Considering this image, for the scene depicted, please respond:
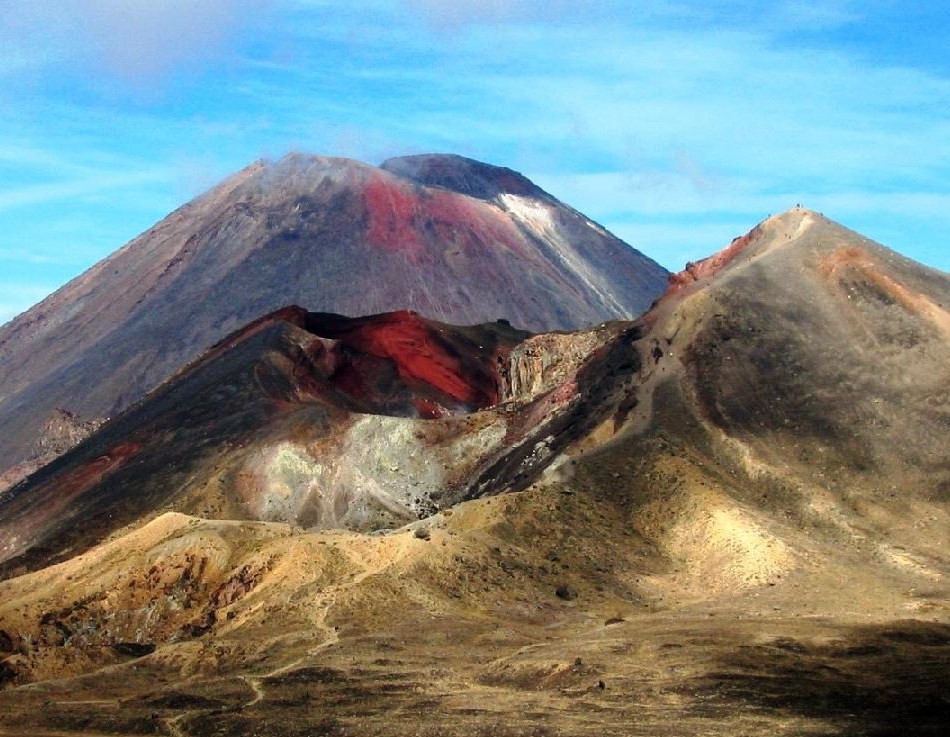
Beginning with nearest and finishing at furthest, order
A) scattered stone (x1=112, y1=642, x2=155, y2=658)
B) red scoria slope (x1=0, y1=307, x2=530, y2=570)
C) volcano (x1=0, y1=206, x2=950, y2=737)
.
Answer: volcano (x1=0, y1=206, x2=950, y2=737), scattered stone (x1=112, y1=642, x2=155, y2=658), red scoria slope (x1=0, y1=307, x2=530, y2=570)

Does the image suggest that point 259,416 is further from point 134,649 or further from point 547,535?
point 134,649

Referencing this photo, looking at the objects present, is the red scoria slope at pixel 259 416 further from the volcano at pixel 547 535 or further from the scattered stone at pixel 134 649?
the scattered stone at pixel 134 649

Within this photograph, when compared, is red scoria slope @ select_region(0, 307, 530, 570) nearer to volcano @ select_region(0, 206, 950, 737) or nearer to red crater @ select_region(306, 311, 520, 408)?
red crater @ select_region(306, 311, 520, 408)

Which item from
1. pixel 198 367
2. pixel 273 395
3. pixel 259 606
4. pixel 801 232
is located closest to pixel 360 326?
pixel 198 367

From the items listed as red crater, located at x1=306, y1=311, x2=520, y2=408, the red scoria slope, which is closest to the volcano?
the red scoria slope

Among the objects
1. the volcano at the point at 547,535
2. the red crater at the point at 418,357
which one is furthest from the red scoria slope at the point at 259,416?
the volcano at the point at 547,535

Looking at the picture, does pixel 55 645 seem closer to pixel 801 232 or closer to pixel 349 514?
pixel 349 514

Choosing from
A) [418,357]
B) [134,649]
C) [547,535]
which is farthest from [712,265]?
[134,649]

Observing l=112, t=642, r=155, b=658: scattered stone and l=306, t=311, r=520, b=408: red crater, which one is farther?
l=306, t=311, r=520, b=408: red crater

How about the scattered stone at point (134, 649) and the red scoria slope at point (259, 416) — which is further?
the red scoria slope at point (259, 416)
